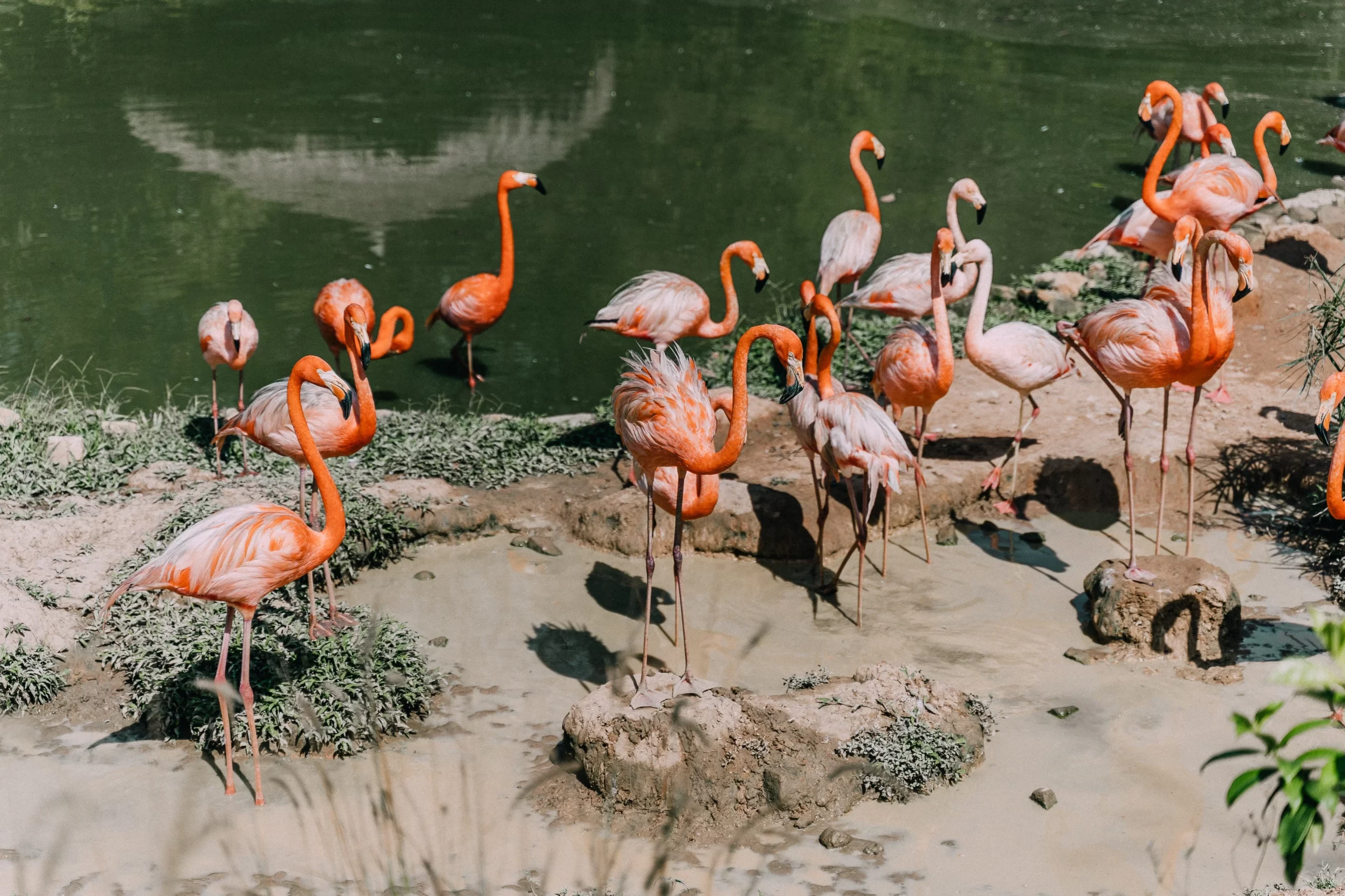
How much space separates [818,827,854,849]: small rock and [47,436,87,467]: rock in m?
4.77

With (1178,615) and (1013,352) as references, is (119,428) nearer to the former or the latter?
(1013,352)

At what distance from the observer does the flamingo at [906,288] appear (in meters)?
7.76

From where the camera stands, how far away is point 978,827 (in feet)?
14.9

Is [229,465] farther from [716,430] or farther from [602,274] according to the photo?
[602,274]

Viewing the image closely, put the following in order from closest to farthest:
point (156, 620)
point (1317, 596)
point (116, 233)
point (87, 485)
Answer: point (156, 620) → point (1317, 596) → point (87, 485) → point (116, 233)

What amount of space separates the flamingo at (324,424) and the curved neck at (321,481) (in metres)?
0.45

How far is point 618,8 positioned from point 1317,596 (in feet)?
48.7

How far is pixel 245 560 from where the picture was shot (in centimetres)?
467

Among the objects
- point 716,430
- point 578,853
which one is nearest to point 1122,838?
point 578,853

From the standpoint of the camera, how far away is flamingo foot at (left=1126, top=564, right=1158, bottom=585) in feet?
18.9

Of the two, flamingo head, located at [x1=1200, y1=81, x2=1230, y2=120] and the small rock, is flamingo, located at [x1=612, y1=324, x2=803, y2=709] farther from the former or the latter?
flamingo head, located at [x1=1200, y1=81, x2=1230, y2=120]

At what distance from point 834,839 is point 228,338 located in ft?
15.0

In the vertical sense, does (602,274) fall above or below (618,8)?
below

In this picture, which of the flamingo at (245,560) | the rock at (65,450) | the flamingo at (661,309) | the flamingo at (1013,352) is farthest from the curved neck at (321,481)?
the flamingo at (1013,352)
